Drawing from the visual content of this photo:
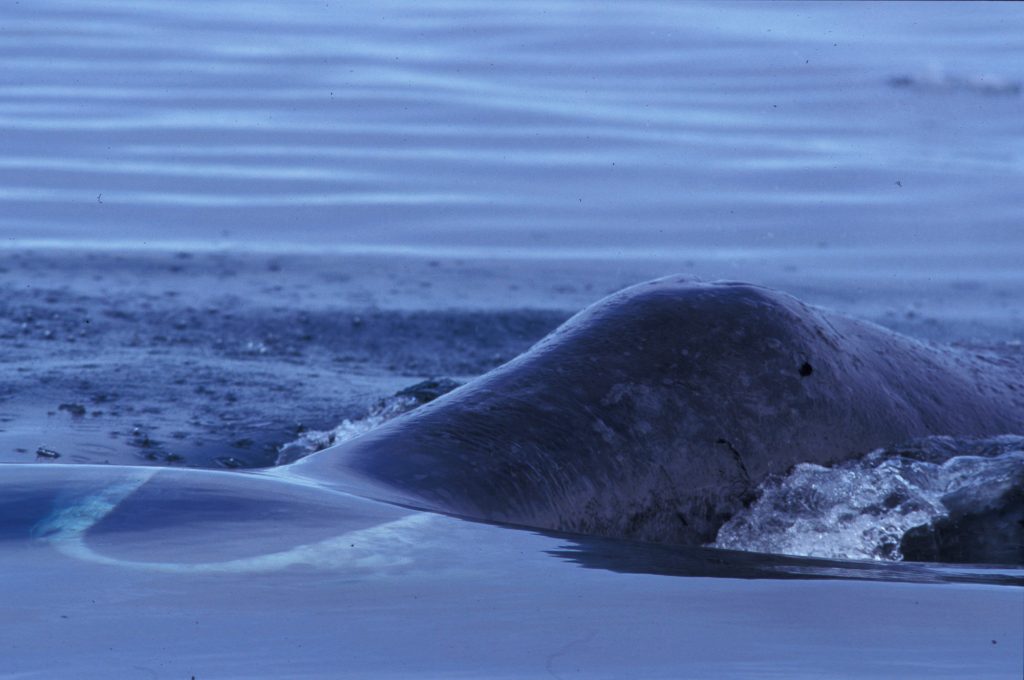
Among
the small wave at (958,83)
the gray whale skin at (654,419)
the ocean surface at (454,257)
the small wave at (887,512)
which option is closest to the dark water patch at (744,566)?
the ocean surface at (454,257)

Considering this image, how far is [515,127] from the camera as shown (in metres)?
13.6

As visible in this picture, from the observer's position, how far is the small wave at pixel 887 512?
3.85 meters

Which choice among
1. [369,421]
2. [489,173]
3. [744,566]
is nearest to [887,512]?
[744,566]

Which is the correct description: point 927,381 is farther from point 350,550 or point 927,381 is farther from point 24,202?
point 24,202

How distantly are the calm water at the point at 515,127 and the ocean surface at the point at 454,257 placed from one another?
4cm

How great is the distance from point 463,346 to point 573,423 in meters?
4.04

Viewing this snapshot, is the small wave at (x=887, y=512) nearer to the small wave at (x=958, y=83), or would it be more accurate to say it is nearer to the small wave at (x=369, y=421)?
the small wave at (x=369, y=421)

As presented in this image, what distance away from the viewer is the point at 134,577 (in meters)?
2.80

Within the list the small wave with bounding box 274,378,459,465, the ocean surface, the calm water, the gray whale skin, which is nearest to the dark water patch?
the ocean surface

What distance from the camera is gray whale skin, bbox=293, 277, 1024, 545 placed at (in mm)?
3568

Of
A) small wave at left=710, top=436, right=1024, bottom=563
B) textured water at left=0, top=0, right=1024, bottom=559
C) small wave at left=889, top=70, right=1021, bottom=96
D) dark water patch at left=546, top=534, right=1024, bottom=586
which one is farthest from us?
small wave at left=889, top=70, right=1021, bottom=96

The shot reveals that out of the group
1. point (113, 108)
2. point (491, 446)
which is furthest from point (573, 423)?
point (113, 108)

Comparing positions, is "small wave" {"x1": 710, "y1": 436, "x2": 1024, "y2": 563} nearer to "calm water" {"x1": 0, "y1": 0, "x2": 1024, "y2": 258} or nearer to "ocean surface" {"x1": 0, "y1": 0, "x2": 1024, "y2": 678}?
"ocean surface" {"x1": 0, "y1": 0, "x2": 1024, "y2": 678}

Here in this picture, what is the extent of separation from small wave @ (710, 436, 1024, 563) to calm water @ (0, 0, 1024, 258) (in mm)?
6504
